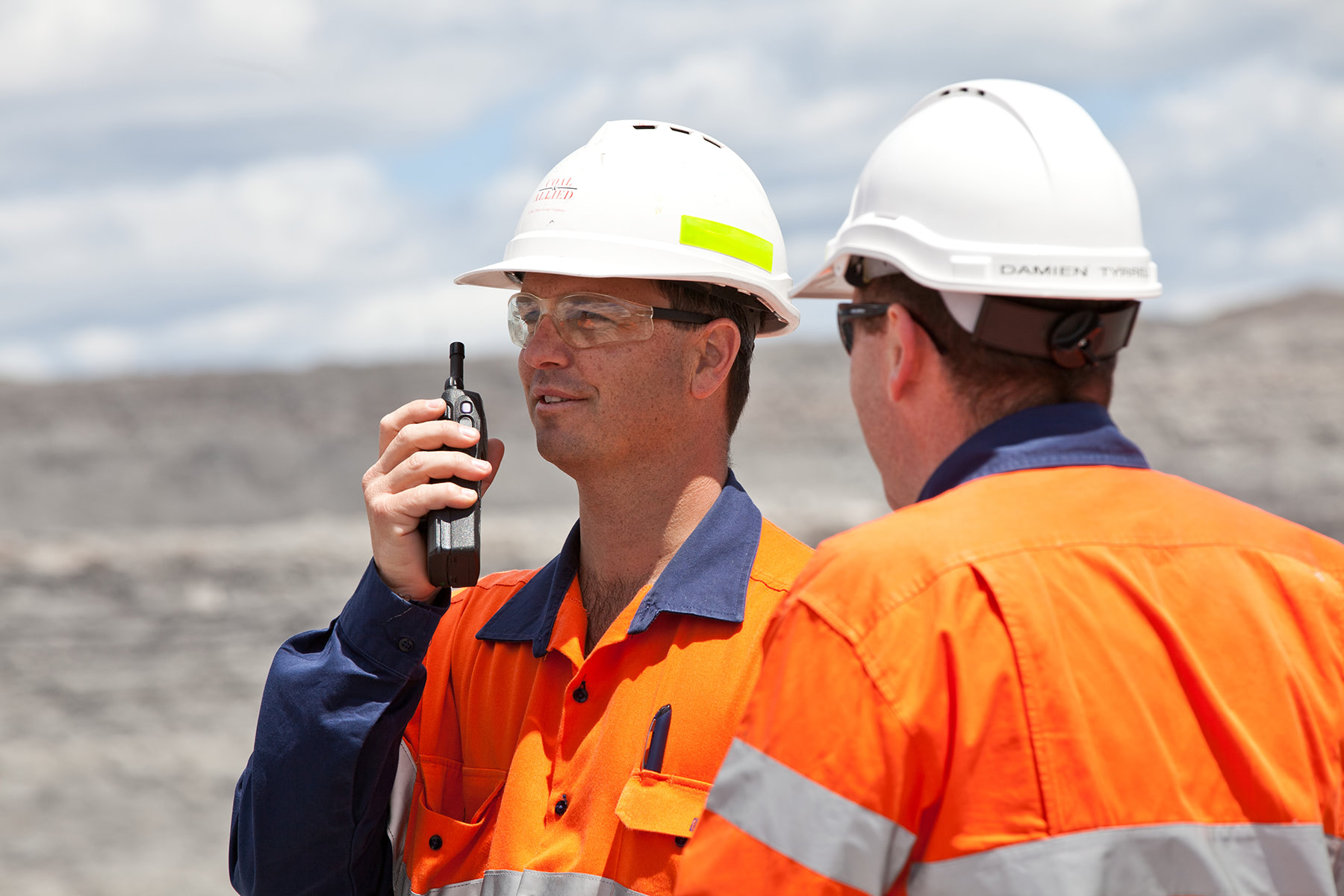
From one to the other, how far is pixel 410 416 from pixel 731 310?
815 millimetres

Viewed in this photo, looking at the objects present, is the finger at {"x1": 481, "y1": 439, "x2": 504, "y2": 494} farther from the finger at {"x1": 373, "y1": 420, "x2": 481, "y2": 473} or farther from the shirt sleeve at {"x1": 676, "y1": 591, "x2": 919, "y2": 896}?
the shirt sleeve at {"x1": 676, "y1": 591, "x2": 919, "y2": 896}

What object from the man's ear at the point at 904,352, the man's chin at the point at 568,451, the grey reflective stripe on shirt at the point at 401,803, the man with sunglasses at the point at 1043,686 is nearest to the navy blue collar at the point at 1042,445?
the man with sunglasses at the point at 1043,686

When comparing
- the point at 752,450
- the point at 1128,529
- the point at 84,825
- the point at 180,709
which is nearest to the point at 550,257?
the point at 1128,529

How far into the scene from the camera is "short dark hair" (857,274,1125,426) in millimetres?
1707

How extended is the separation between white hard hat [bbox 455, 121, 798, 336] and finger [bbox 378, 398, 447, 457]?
1.40 feet

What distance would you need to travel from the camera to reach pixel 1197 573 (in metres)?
1.55

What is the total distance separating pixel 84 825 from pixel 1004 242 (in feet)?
37.8

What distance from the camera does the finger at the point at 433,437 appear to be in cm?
236

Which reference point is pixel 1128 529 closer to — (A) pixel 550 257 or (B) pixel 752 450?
(A) pixel 550 257

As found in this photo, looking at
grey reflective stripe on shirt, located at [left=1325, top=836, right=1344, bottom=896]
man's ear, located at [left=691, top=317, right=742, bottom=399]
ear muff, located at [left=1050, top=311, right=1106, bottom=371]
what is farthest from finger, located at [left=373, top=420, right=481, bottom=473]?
grey reflective stripe on shirt, located at [left=1325, top=836, right=1344, bottom=896]

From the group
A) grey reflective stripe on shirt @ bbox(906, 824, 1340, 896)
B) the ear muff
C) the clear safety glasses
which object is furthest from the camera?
the clear safety glasses

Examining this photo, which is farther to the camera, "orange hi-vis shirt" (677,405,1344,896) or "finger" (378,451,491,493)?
"finger" (378,451,491,493)

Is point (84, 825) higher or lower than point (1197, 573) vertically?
lower

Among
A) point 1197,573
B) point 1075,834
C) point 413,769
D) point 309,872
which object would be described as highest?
point 1197,573
